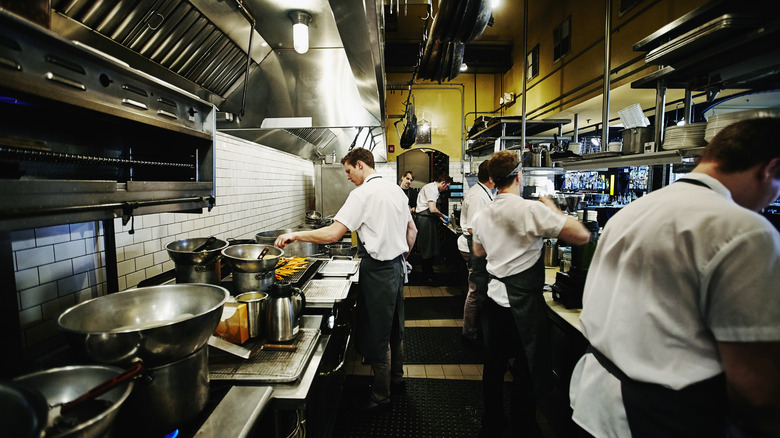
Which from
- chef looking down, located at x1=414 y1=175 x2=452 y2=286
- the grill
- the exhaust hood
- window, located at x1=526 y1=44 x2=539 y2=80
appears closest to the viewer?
the grill

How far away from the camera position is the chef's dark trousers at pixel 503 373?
2.19 meters

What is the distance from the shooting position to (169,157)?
1.79 meters

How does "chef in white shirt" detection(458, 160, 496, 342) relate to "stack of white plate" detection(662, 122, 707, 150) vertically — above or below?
below

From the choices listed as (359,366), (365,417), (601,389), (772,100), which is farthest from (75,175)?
(772,100)

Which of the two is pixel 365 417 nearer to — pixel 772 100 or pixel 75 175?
pixel 75 175

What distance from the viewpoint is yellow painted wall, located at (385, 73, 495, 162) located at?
9.03 m

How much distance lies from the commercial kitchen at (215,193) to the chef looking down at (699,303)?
1.66 ft

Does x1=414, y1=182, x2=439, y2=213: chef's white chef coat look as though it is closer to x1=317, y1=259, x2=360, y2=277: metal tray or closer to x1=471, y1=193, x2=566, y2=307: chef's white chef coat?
x1=317, y1=259, x2=360, y2=277: metal tray

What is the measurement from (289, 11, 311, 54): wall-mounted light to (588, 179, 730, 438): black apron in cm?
216

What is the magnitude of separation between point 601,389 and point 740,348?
0.54 m

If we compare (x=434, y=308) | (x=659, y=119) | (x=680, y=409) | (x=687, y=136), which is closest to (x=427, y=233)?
(x=434, y=308)

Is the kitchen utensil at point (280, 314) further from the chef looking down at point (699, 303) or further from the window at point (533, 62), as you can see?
the window at point (533, 62)

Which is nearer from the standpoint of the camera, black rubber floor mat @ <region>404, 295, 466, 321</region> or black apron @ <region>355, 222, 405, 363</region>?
black apron @ <region>355, 222, 405, 363</region>

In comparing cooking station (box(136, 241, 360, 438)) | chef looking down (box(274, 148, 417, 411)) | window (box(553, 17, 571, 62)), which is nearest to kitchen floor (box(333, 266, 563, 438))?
chef looking down (box(274, 148, 417, 411))
